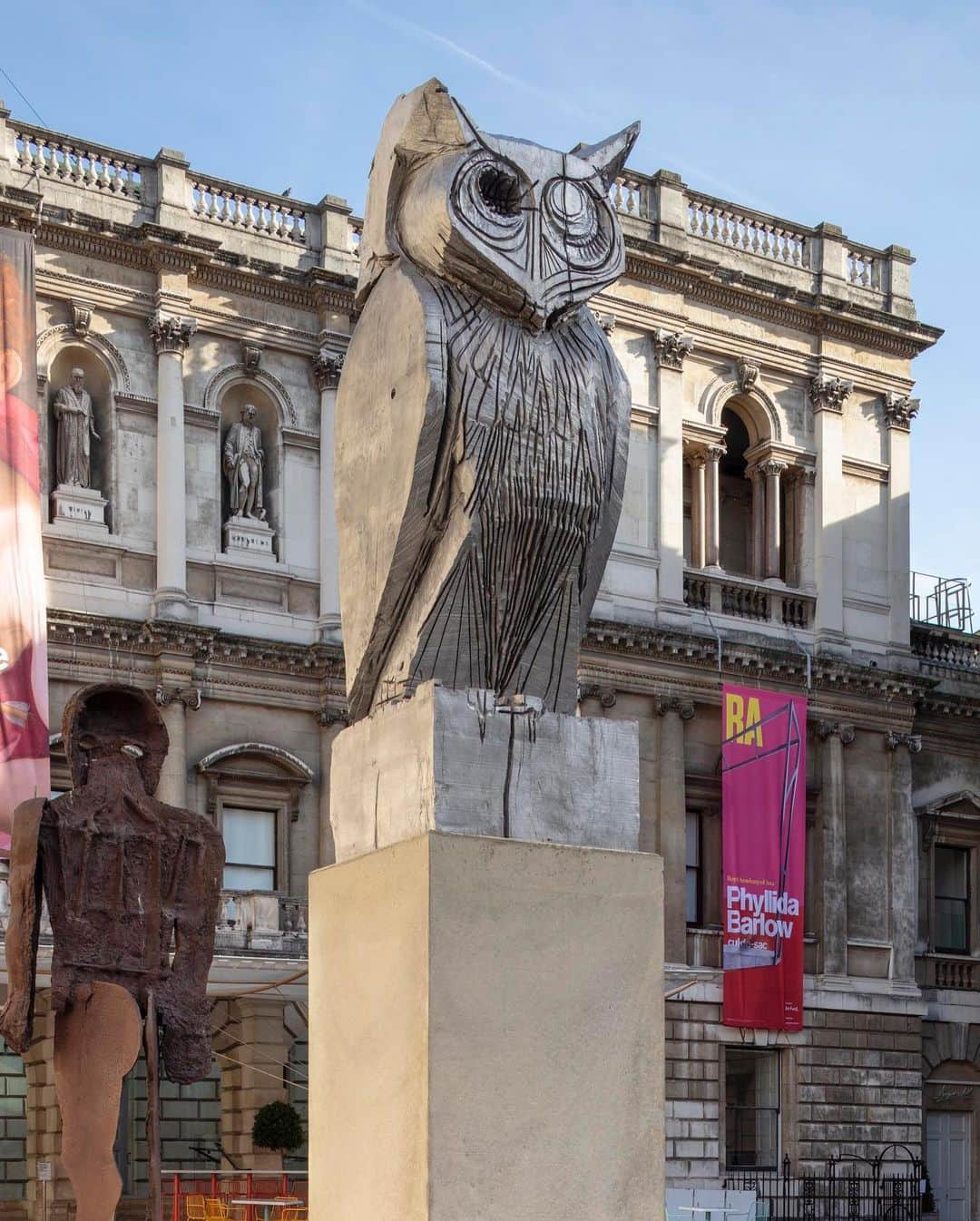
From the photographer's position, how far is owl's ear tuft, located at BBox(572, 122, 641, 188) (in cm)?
430

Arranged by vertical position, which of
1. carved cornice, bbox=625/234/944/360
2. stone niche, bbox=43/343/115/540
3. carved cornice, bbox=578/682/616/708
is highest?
carved cornice, bbox=625/234/944/360

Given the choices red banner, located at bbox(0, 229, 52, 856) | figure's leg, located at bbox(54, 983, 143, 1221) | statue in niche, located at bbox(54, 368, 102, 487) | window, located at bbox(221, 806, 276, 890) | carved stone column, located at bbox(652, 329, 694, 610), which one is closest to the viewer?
figure's leg, located at bbox(54, 983, 143, 1221)

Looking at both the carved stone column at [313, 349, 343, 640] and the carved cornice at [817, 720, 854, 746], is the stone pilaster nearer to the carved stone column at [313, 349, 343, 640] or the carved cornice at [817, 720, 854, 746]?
the carved stone column at [313, 349, 343, 640]

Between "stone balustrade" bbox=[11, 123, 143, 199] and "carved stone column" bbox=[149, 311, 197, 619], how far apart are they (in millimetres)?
1936

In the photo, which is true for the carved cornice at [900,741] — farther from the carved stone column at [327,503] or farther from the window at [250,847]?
the window at [250,847]

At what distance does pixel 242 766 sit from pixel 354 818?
22164mm

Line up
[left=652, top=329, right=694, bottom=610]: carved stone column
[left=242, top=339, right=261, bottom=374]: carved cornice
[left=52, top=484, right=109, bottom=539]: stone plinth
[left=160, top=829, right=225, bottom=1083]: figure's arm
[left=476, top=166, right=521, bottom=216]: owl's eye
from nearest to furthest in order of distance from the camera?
[left=476, top=166, right=521, bottom=216]: owl's eye < [left=160, top=829, right=225, bottom=1083]: figure's arm < [left=52, top=484, right=109, bottom=539]: stone plinth < [left=242, top=339, right=261, bottom=374]: carved cornice < [left=652, top=329, right=694, bottom=610]: carved stone column

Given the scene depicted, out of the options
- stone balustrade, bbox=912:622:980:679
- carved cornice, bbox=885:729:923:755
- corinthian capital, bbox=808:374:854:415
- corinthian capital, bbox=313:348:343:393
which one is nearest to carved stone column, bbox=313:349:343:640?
Answer: corinthian capital, bbox=313:348:343:393

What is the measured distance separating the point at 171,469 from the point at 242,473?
3.83 feet

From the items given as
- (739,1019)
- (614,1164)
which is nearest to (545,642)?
(614,1164)

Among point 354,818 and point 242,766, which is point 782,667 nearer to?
point 242,766

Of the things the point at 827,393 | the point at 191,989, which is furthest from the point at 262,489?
the point at 191,989

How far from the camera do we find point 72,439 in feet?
84.0

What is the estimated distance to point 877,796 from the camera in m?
31.1
